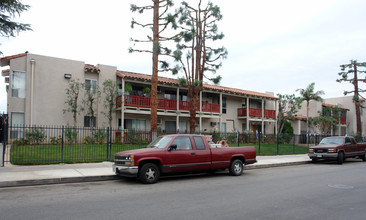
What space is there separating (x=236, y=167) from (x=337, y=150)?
813cm

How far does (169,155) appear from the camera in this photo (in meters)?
9.57

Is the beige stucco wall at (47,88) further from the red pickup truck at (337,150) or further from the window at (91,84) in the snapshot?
the red pickup truck at (337,150)

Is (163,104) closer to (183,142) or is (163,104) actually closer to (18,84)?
(18,84)

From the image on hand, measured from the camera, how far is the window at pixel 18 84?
1972 cm

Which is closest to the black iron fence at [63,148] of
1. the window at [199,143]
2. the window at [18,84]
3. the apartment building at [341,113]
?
the window at [199,143]

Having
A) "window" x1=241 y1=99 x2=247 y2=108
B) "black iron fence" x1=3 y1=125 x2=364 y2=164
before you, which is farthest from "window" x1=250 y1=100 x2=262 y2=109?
"black iron fence" x1=3 y1=125 x2=364 y2=164

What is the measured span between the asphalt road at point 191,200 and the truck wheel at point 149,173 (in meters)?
0.22

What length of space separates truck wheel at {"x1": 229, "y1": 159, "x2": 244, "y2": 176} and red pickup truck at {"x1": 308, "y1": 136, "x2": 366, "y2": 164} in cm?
750

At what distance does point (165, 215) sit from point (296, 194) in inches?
157

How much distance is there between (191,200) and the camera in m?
6.95

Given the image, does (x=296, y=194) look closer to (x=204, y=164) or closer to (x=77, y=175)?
(x=204, y=164)

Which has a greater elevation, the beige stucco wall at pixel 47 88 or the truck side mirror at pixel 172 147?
the beige stucco wall at pixel 47 88

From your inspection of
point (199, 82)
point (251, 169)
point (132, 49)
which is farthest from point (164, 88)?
point (251, 169)

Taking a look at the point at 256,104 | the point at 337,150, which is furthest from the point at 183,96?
the point at 337,150
